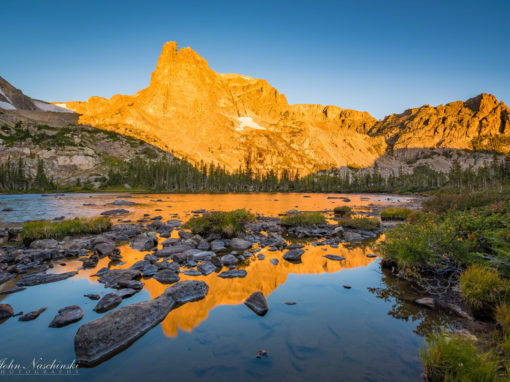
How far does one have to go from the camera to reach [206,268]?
14.1m

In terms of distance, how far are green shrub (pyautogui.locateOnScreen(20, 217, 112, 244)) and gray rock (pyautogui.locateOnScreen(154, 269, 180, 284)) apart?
46.0 feet

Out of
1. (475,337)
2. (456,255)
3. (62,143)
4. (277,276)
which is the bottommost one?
(277,276)

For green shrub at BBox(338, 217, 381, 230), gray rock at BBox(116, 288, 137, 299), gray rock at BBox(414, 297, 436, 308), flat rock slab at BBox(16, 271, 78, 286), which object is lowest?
flat rock slab at BBox(16, 271, 78, 286)

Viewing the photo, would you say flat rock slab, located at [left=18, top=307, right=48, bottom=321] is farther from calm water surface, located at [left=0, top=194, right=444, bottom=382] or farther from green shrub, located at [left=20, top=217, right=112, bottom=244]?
green shrub, located at [left=20, top=217, right=112, bottom=244]

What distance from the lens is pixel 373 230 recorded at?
1036 inches

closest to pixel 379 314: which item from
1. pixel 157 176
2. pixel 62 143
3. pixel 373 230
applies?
pixel 373 230

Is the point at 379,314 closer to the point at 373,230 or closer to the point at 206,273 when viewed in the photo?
the point at 206,273

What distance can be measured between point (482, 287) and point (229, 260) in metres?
11.8

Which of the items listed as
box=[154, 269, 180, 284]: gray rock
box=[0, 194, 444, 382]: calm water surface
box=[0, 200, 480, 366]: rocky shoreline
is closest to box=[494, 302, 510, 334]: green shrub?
box=[0, 200, 480, 366]: rocky shoreline

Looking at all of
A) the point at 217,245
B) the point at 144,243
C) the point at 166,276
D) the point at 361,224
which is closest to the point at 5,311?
the point at 166,276

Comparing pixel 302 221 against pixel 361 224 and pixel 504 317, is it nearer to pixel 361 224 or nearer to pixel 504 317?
pixel 361 224

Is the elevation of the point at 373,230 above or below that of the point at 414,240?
below

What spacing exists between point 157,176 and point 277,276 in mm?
147951

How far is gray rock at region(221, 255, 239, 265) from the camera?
50.7 feet
